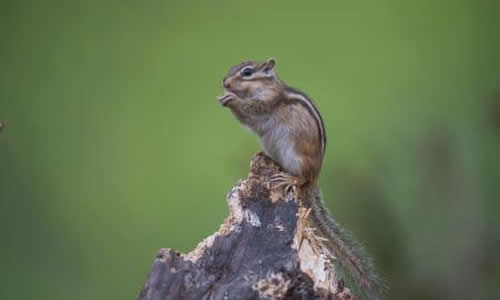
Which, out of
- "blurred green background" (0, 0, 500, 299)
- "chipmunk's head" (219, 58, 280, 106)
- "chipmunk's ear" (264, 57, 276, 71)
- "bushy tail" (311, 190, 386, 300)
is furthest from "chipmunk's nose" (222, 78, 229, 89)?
"blurred green background" (0, 0, 500, 299)

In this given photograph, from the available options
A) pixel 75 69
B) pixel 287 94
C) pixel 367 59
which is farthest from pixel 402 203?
pixel 75 69

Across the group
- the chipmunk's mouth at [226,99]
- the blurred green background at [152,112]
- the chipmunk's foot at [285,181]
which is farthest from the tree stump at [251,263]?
the blurred green background at [152,112]

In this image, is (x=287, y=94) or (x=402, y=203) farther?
(x=402, y=203)

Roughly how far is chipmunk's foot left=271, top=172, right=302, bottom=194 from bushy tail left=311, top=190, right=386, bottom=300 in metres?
0.12

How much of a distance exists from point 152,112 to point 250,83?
0.85m

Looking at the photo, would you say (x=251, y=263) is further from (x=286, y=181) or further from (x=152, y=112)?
(x=152, y=112)

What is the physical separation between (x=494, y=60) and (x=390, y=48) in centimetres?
41

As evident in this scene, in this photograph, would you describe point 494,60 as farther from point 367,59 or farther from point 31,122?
point 31,122

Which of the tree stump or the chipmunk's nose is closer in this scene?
the tree stump

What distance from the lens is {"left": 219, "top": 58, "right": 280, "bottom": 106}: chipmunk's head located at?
1.81 m

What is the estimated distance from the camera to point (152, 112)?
2576 millimetres

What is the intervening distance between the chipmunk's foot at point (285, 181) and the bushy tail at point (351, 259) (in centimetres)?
12

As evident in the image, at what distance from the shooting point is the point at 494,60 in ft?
8.63

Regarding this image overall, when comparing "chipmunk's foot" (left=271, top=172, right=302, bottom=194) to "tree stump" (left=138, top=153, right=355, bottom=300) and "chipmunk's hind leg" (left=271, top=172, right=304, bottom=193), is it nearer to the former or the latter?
"chipmunk's hind leg" (left=271, top=172, right=304, bottom=193)
